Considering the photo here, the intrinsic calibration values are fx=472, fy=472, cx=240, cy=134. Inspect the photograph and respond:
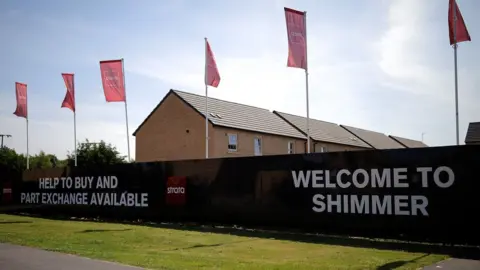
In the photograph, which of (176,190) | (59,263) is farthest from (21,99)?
(59,263)

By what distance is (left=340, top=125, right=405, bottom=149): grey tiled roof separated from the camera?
58.2 m

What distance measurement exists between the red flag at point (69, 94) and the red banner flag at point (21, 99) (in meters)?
4.34

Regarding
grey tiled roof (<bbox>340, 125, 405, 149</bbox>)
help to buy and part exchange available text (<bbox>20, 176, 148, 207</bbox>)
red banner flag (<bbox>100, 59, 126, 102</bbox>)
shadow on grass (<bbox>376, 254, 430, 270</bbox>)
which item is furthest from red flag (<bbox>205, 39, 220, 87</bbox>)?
grey tiled roof (<bbox>340, 125, 405, 149</bbox>)

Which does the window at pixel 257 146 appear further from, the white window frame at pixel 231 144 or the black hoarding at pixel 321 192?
the black hoarding at pixel 321 192

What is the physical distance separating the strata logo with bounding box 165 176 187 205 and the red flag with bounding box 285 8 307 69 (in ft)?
21.7

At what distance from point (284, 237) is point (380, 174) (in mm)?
3439

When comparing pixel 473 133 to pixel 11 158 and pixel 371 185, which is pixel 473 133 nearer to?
pixel 371 185

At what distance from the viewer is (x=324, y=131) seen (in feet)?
164

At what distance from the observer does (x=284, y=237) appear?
14.4 metres

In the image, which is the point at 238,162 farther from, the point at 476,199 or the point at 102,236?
the point at 476,199

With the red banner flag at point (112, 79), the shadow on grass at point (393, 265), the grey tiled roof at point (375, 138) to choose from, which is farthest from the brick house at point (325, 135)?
the shadow on grass at point (393, 265)

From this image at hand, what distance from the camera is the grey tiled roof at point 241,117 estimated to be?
37312mm

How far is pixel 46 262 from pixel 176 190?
32.1 feet

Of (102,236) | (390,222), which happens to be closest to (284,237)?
(390,222)
